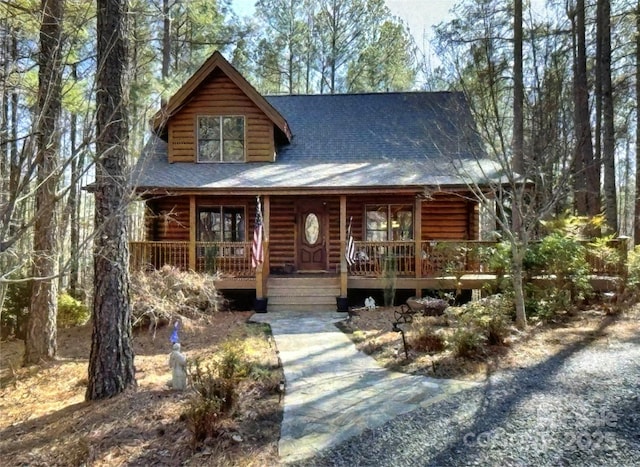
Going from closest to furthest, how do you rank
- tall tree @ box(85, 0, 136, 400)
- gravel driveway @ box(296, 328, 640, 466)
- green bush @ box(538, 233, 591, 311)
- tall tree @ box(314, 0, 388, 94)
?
gravel driveway @ box(296, 328, 640, 466)
tall tree @ box(85, 0, 136, 400)
green bush @ box(538, 233, 591, 311)
tall tree @ box(314, 0, 388, 94)

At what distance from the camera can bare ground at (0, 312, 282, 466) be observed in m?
3.62

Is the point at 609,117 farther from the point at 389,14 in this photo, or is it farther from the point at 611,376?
the point at 389,14

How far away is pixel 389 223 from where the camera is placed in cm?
1293

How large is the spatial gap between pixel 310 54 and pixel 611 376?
2246 cm

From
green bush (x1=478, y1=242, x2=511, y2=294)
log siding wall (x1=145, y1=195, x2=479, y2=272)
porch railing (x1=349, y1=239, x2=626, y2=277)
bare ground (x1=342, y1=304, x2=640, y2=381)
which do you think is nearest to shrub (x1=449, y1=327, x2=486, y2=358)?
bare ground (x1=342, y1=304, x2=640, y2=381)

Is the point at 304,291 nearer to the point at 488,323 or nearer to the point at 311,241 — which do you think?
the point at 311,241

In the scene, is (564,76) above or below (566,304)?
above

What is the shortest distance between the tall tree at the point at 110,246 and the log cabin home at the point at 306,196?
5016 mm

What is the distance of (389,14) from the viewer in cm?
2314

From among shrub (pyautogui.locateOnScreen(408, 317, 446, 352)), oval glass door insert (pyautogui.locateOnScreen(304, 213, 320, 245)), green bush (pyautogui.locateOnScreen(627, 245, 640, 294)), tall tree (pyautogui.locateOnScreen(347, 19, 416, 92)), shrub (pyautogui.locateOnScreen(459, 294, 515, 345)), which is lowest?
shrub (pyautogui.locateOnScreen(408, 317, 446, 352))

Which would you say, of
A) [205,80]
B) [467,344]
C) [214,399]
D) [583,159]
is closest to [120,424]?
[214,399]

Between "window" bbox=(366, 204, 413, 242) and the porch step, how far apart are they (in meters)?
2.75

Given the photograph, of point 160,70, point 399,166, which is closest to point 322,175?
point 399,166

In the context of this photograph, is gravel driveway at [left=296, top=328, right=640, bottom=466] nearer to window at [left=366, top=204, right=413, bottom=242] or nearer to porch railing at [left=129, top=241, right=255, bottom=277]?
porch railing at [left=129, top=241, right=255, bottom=277]
